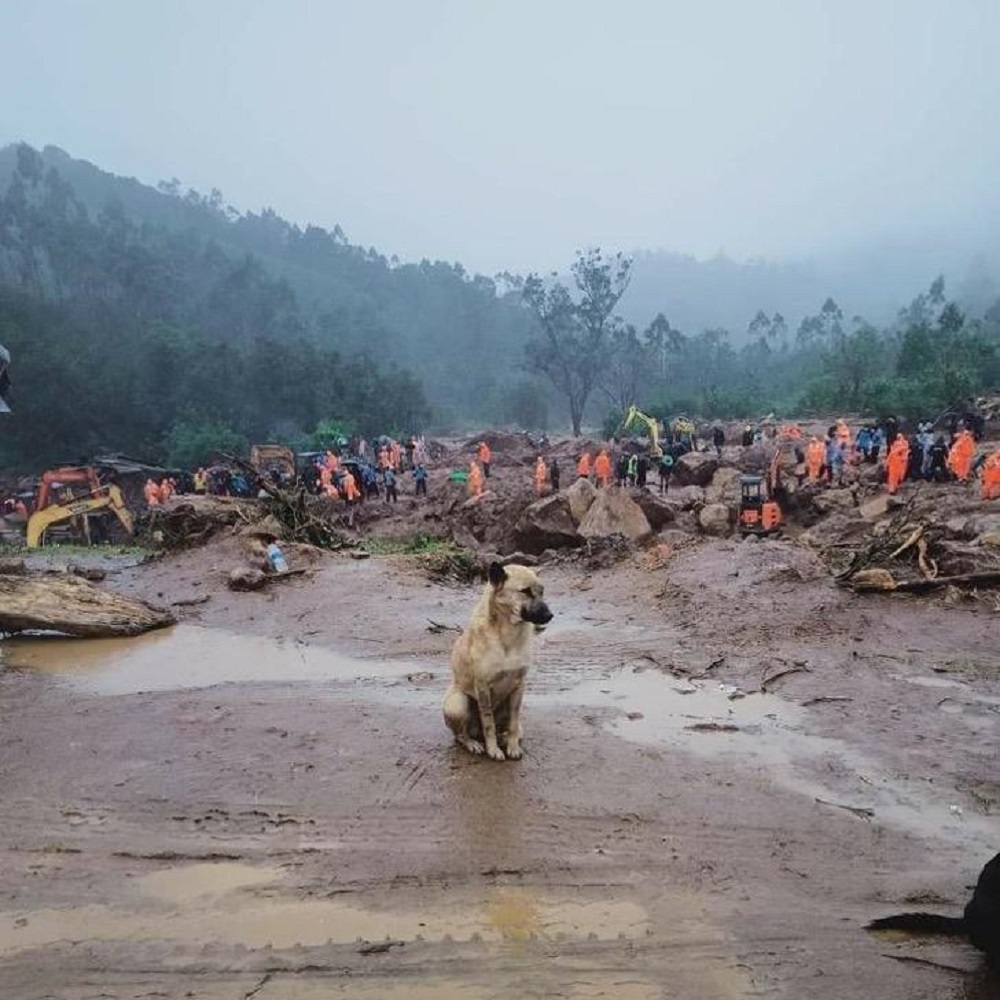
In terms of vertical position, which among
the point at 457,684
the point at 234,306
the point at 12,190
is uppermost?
the point at 12,190

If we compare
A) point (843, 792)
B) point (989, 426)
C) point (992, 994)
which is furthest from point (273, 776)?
point (989, 426)

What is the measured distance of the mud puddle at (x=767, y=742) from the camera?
4.98 meters

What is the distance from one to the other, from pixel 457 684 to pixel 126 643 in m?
6.15

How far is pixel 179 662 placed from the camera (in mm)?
9250

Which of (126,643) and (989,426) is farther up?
(989,426)

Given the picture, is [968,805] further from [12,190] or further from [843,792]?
[12,190]

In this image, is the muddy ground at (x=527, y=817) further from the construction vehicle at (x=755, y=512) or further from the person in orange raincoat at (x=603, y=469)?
the person in orange raincoat at (x=603, y=469)

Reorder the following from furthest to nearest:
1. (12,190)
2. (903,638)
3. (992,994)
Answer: (12,190) → (903,638) → (992,994)

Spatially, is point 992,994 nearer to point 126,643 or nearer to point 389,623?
point 389,623

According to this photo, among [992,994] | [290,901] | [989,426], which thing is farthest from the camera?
[989,426]

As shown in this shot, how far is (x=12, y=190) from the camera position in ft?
251

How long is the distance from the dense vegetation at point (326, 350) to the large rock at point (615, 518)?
22.5 m

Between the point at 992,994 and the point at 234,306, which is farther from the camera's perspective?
the point at 234,306

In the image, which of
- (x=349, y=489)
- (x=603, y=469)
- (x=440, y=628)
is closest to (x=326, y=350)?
(x=349, y=489)
